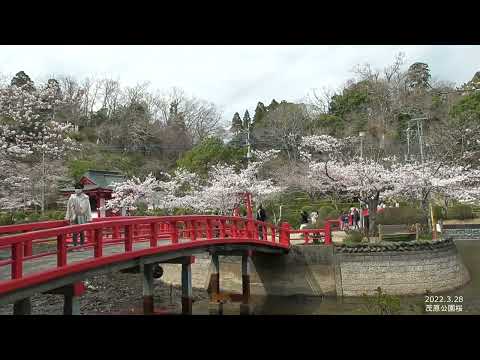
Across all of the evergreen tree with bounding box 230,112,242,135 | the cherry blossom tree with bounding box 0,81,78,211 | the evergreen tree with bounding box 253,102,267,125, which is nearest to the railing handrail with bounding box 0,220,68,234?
the cherry blossom tree with bounding box 0,81,78,211

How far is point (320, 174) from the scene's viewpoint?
81.5 feet

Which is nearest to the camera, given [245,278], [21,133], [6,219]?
[245,278]

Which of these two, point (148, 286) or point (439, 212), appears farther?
point (439, 212)

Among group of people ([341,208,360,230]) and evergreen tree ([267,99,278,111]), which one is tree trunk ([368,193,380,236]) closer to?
group of people ([341,208,360,230])

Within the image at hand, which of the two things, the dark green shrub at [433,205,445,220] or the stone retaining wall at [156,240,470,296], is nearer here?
the stone retaining wall at [156,240,470,296]

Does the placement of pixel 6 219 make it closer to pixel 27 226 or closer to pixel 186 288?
pixel 186 288

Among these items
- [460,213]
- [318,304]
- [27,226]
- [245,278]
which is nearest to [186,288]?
[245,278]

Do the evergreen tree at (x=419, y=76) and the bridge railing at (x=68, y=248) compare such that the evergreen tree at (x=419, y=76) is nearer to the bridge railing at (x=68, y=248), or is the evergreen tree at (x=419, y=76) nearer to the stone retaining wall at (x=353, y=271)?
the stone retaining wall at (x=353, y=271)

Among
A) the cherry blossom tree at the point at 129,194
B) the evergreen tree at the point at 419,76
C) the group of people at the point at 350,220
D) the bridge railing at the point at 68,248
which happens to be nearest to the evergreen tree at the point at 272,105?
the evergreen tree at the point at 419,76

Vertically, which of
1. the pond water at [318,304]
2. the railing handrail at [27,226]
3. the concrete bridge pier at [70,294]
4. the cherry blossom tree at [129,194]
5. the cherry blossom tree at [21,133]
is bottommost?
the pond water at [318,304]

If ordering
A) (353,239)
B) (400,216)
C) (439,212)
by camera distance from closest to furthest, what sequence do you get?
1. (353,239)
2. (400,216)
3. (439,212)

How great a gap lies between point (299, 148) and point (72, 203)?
28.0 metres

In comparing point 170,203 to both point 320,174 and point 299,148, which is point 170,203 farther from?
point 299,148

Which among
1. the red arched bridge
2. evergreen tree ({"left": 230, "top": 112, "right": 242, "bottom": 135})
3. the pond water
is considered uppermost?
evergreen tree ({"left": 230, "top": 112, "right": 242, "bottom": 135})
